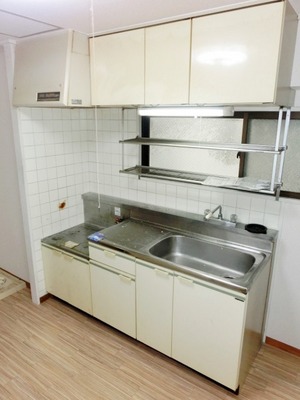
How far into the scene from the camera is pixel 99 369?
2188 mm

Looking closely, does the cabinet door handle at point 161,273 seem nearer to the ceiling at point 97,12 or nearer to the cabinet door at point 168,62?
the cabinet door at point 168,62

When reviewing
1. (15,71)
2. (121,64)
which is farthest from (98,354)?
(15,71)

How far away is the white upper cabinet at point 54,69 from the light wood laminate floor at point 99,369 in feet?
6.27

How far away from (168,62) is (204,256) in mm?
1462

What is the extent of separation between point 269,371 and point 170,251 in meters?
1.14

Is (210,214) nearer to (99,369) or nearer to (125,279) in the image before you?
(125,279)

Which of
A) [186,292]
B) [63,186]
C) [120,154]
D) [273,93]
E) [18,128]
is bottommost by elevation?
[186,292]

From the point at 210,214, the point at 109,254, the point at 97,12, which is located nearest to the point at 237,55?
the point at 97,12

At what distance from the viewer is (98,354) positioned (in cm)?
233

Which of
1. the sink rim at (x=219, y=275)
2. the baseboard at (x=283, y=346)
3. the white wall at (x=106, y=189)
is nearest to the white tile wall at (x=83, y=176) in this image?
the white wall at (x=106, y=189)

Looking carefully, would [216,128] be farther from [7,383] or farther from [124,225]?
[7,383]

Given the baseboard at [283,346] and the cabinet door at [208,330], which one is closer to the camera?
the cabinet door at [208,330]

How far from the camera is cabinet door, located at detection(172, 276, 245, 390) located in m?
1.81

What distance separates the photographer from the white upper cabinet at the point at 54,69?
2.04 m
